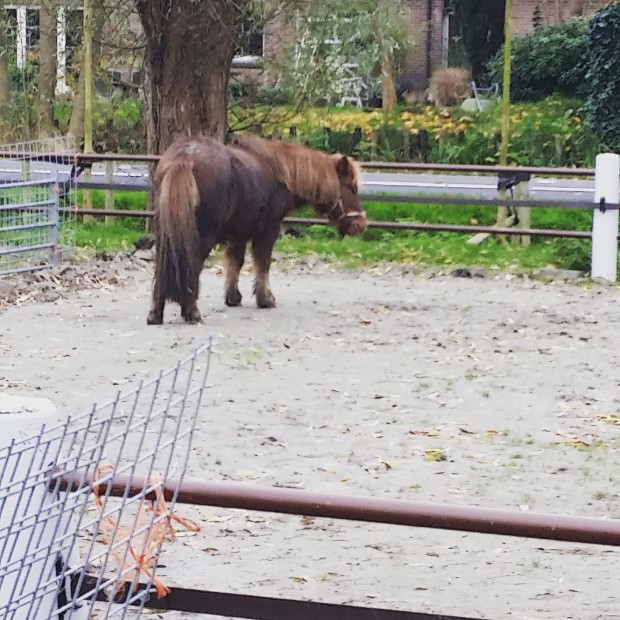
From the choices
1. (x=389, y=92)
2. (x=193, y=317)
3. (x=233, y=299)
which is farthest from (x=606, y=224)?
(x=389, y=92)

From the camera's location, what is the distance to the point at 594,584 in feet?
15.9

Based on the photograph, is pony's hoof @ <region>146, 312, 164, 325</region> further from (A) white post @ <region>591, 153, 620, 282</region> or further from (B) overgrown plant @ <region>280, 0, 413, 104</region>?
(B) overgrown plant @ <region>280, 0, 413, 104</region>

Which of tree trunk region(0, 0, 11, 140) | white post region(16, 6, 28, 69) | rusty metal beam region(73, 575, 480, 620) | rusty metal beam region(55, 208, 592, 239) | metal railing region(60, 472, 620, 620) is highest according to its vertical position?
white post region(16, 6, 28, 69)

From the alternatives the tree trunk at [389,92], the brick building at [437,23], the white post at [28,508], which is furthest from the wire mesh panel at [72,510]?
the tree trunk at [389,92]

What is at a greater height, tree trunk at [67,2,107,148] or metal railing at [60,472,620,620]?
tree trunk at [67,2,107,148]

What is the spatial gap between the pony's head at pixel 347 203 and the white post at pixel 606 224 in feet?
8.74

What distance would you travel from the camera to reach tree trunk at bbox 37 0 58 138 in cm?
1888

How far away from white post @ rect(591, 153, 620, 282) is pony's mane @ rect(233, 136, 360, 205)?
3.03 m

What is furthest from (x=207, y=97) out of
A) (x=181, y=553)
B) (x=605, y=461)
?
(x=181, y=553)

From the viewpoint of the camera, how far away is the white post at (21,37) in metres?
19.0

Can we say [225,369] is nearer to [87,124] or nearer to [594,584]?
[594,584]

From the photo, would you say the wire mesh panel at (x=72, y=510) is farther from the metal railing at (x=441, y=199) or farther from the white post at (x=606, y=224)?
the metal railing at (x=441, y=199)

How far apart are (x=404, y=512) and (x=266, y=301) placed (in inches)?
333

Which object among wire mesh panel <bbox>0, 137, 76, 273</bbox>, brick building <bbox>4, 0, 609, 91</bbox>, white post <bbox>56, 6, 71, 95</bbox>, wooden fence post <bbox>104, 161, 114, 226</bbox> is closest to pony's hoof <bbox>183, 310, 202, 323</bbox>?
wire mesh panel <bbox>0, 137, 76, 273</bbox>
